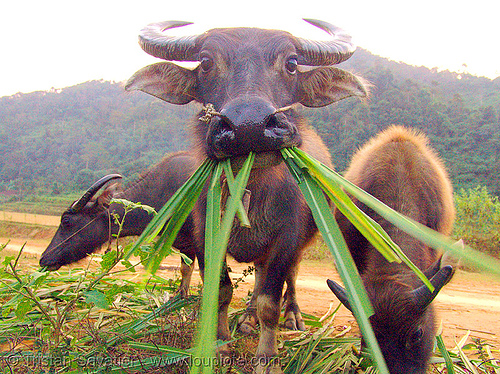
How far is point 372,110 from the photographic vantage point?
109 ft

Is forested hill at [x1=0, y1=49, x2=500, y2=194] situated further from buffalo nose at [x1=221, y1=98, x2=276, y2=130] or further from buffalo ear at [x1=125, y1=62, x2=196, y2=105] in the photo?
buffalo nose at [x1=221, y1=98, x2=276, y2=130]

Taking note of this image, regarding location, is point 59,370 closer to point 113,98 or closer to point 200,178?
point 200,178

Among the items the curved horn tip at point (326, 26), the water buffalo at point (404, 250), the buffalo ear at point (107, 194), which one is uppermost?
the curved horn tip at point (326, 26)

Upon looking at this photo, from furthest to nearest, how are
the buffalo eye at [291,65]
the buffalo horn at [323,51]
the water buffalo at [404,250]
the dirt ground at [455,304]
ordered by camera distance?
the dirt ground at [455,304], the buffalo horn at [323,51], the buffalo eye at [291,65], the water buffalo at [404,250]

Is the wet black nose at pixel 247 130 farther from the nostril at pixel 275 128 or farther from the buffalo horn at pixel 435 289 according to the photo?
the buffalo horn at pixel 435 289

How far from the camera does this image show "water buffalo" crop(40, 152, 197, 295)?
4.61 m

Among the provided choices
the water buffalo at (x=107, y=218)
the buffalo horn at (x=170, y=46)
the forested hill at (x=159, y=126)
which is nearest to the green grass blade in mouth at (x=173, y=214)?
the buffalo horn at (x=170, y=46)

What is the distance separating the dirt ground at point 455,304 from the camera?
156 inches

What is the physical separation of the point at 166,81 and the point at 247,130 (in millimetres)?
1330

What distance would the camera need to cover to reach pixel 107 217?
15.9 feet

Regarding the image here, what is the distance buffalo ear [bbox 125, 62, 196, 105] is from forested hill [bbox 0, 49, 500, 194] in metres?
0.48

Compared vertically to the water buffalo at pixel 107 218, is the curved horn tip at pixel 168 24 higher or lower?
higher

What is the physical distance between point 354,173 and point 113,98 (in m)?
69.2

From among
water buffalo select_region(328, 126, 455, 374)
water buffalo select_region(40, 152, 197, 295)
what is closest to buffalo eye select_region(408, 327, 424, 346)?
water buffalo select_region(328, 126, 455, 374)
